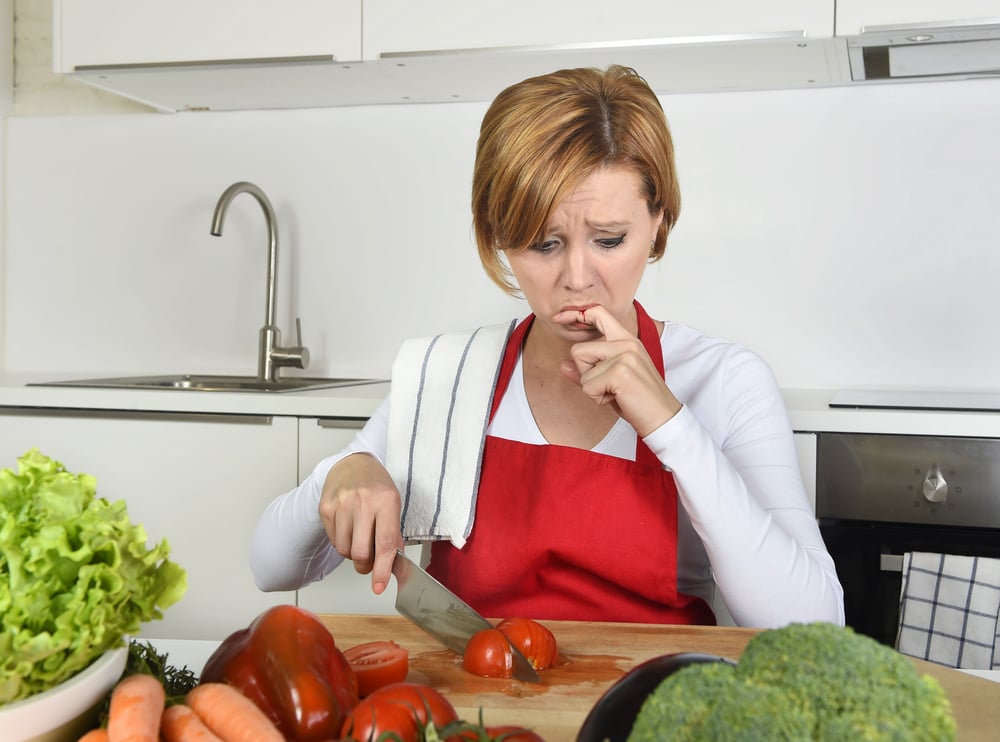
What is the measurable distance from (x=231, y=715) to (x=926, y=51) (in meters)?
1.93

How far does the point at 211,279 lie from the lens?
8.76 feet

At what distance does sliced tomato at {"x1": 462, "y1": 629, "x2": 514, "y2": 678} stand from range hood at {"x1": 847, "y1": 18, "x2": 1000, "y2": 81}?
→ 1.50 metres

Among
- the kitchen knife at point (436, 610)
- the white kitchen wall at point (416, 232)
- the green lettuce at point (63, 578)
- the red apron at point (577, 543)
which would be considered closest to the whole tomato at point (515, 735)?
the green lettuce at point (63, 578)

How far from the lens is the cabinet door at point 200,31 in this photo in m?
2.17

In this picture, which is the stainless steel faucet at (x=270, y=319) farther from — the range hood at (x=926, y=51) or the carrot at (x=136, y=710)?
the carrot at (x=136, y=710)

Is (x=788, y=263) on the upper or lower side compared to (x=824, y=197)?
lower

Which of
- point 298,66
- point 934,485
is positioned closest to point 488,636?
point 934,485

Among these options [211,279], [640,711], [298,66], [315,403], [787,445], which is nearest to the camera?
[640,711]

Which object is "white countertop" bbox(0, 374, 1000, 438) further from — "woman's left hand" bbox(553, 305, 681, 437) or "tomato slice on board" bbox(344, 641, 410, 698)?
"tomato slice on board" bbox(344, 641, 410, 698)

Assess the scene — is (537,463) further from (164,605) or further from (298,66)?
(298,66)

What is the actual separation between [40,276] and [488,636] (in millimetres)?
2280

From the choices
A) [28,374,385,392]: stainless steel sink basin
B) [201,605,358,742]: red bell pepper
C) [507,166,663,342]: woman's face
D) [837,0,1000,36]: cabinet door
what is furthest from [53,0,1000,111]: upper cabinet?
[201,605,358,742]: red bell pepper

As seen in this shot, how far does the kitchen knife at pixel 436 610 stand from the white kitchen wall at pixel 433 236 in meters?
1.52

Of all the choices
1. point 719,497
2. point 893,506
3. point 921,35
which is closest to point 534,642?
point 719,497
